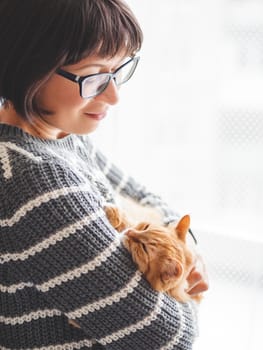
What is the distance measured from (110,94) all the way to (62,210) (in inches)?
10.5

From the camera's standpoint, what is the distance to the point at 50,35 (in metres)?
0.87

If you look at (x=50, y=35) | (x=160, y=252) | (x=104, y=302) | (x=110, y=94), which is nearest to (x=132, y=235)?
(x=160, y=252)

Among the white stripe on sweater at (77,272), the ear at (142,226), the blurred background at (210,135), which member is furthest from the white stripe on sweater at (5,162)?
the blurred background at (210,135)

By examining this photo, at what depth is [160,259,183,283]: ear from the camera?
954 mm

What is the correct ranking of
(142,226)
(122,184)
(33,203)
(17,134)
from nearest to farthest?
1. (33,203)
2. (17,134)
3. (142,226)
4. (122,184)

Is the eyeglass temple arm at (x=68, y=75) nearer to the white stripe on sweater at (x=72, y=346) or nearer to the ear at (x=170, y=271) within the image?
the ear at (x=170, y=271)

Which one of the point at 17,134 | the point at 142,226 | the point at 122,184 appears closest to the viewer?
the point at 17,134

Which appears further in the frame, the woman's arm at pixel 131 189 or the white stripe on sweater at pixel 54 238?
the woman's arm at pixel 131 189

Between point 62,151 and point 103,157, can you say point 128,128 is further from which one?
point 62,151

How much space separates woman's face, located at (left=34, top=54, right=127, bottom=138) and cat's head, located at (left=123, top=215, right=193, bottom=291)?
250 millimetres

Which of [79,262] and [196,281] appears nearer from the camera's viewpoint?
[79,262]

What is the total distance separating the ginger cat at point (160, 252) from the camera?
0.96 meters

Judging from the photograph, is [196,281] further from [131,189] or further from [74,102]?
[74,102]

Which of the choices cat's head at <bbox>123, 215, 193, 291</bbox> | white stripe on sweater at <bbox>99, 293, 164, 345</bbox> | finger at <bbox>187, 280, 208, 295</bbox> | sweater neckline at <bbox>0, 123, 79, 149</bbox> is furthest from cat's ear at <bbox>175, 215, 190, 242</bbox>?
sweater neckline at <bbox>0, 123, 79, 149</bbox>
